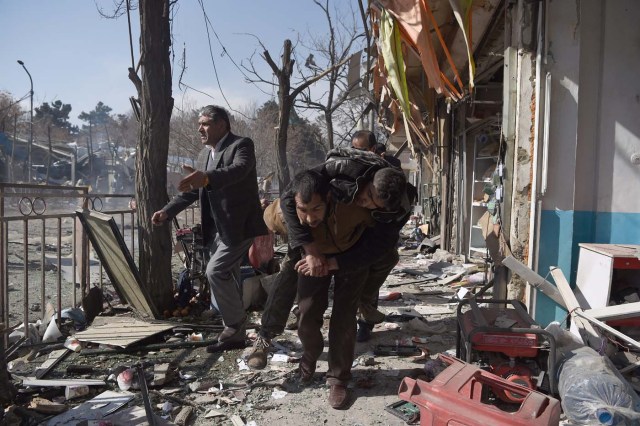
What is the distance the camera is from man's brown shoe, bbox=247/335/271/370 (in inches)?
129

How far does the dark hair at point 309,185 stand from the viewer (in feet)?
7.98

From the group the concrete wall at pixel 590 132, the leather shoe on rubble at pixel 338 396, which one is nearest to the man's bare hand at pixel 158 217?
the leather shoe on rubble at pixel 338 396

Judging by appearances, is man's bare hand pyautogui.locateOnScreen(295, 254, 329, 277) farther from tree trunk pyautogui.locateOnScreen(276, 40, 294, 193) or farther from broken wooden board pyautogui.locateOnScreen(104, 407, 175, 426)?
tree trunk pyautogui.locateOnScreen(276, 40, 294, 193)

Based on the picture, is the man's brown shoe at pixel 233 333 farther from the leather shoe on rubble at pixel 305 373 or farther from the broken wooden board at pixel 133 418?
the broken wooden board at pixel 133 418

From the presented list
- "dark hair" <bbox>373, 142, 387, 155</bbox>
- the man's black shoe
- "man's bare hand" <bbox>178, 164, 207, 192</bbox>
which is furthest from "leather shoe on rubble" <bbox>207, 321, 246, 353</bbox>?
"dark hair" <bbox>373, 142, 387, 155</bbox>

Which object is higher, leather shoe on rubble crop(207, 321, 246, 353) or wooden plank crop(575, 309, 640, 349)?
wooden plank crop(575, 309, 640, 349)

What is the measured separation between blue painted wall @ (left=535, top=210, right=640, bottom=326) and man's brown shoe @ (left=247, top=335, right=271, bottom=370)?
228cm

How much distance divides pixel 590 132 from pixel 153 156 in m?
4.10

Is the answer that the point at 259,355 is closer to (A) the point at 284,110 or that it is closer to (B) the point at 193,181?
(B) the point at 193,181

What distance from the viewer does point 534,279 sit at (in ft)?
11.3

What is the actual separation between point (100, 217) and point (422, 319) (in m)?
3.37

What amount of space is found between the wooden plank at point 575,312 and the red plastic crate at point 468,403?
3.23 feet

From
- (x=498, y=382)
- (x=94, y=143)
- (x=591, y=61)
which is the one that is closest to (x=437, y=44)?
(x=591, y=61)

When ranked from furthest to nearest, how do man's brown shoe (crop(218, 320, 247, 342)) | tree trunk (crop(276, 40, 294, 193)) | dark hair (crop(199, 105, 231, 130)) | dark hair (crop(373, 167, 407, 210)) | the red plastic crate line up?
tree trunk (crop(276, 40, 294, 193))
dark hair (crop(199, 105, 231, 130))
man's brown shoe (crop(218, 320, 247, 342))
dark hair (crop(373, 167, 407, 210))
the red plastic crate
